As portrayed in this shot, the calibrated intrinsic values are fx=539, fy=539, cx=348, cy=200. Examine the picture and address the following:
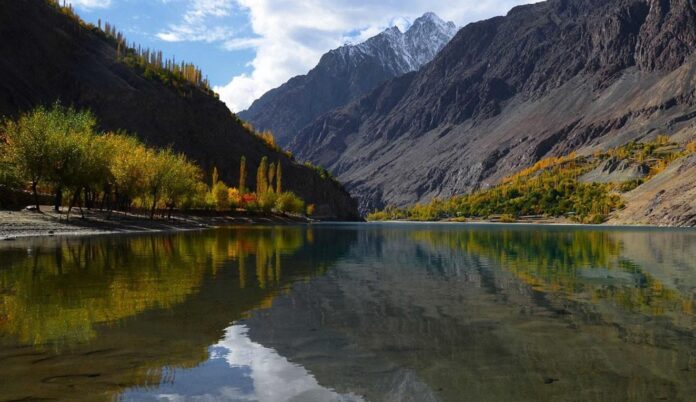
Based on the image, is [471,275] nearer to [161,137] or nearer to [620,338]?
[620,338]

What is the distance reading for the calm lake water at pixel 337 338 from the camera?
427 inches

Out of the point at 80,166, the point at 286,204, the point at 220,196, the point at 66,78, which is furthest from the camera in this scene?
the point at 286,204

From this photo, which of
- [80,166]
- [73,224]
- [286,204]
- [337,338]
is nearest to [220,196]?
[286,204]

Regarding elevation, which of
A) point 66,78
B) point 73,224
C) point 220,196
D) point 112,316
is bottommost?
point 112,316

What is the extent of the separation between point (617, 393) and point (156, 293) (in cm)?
1713

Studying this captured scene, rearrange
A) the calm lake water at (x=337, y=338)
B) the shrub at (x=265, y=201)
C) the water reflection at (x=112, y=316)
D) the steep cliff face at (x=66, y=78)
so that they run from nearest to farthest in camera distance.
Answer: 1. the calm lake water at (x=337, y=338)
2. the water reflection at (x=112, y=316)
3. the shrub at (x=265, y=201)
4. the steep cliff face at (x=66, y=78)

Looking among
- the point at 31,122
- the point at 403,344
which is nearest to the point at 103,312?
the point at 403,344

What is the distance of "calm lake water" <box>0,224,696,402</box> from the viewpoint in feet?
35.6

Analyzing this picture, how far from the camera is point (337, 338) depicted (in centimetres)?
1524

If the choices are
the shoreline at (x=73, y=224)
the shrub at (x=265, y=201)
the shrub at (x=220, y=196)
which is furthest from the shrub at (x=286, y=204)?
the shoreline at (x=73, y=224)

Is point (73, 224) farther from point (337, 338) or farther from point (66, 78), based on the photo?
point (66, 78)

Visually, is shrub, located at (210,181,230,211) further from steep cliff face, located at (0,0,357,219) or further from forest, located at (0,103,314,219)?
steep cliff face, located at (0,0,357,219)

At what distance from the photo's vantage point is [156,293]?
71.4ft

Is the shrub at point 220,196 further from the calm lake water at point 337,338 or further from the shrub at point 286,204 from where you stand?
the calm lake water at point 337,338
